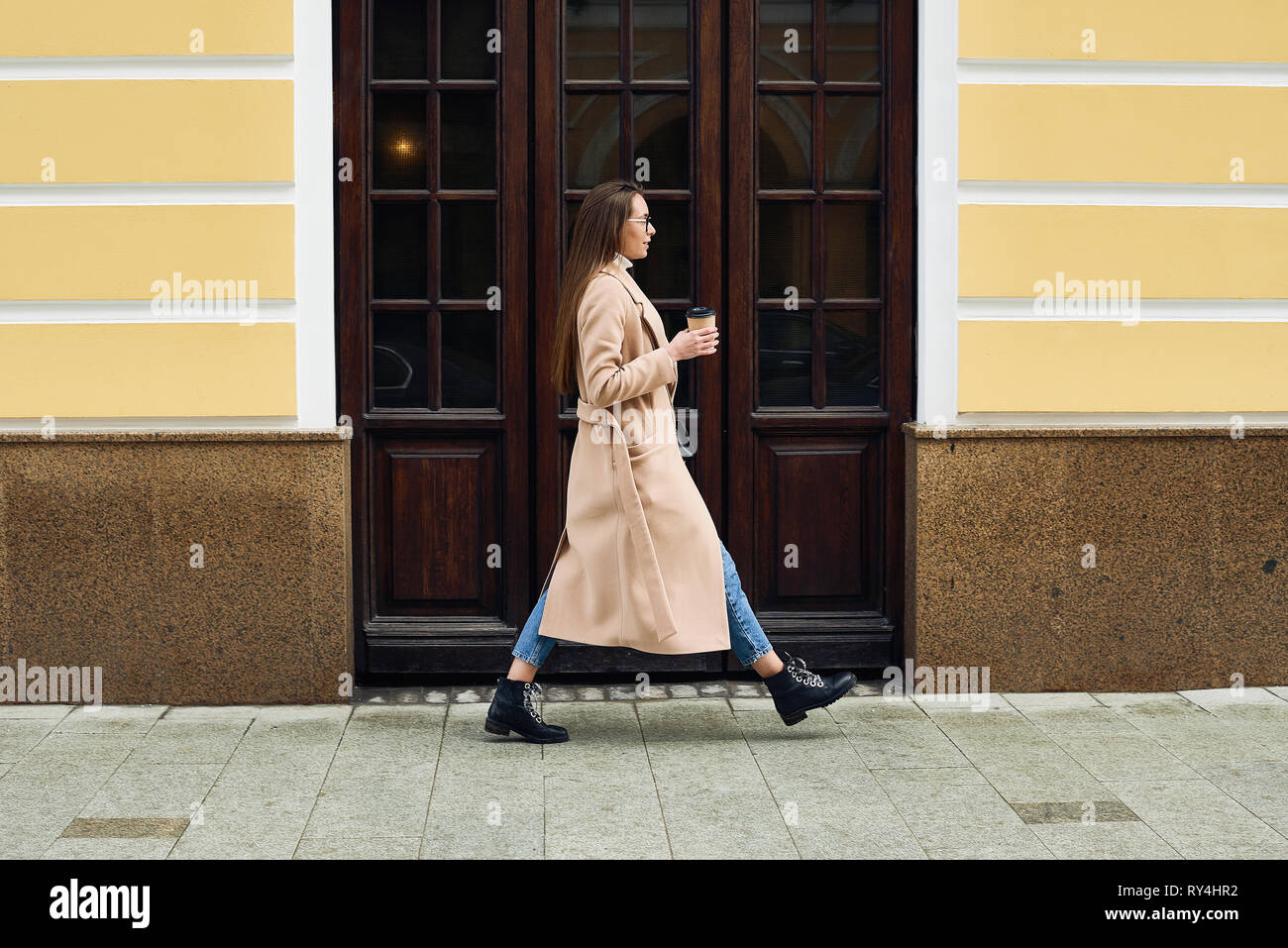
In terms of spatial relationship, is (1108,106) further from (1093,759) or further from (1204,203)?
(1093,759)

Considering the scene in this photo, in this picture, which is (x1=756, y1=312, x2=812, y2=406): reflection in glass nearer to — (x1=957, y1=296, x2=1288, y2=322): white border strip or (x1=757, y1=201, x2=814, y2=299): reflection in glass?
(x1=757, y1=201, x2=814, y2=299): reflection in glass

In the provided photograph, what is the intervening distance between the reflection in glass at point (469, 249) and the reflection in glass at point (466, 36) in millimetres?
591

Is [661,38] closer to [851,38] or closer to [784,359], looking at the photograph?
[851,38]

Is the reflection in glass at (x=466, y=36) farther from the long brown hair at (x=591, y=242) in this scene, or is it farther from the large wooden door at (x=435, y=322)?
Answer: the long brown hair at (x=591, y=242)

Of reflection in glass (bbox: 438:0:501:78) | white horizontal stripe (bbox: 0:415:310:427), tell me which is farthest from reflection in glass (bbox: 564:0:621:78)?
white horizontal stripe (bbox: 0:415:310:427)

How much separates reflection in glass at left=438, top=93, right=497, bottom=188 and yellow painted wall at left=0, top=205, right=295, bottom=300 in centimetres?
75

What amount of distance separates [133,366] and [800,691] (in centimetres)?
306

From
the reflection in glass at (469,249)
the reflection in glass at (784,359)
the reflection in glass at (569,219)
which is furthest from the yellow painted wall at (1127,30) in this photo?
the reflection in glass at (469,249)

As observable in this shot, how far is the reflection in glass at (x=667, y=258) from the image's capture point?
684 cm

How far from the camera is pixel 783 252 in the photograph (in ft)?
22.6

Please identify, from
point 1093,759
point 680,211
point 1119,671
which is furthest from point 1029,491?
point 680,211

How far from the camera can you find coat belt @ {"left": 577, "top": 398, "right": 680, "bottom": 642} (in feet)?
19.0

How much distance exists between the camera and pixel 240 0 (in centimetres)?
639

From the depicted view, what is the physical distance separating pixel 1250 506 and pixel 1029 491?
99 centimetres
